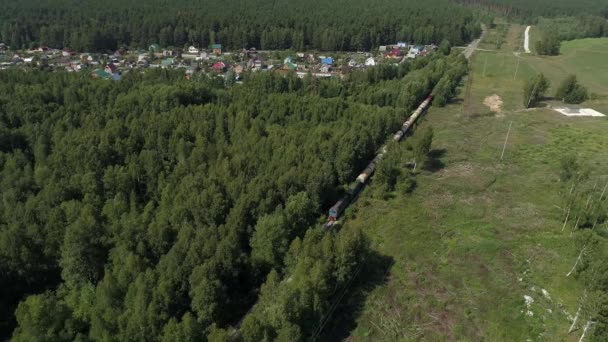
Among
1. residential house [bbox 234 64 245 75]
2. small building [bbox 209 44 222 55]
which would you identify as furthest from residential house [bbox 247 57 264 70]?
small building [bbox 209 44 222 55]

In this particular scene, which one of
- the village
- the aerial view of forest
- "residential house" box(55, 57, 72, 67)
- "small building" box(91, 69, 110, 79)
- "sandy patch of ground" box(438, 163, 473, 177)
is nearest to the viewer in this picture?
the aerial view of forest

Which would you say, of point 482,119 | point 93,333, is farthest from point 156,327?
point 482,119

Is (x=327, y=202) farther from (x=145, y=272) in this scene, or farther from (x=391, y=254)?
(x=145, y=272)

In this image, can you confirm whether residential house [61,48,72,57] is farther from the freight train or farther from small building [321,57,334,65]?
the freight train

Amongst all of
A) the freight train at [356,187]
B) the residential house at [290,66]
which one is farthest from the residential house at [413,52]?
the freight train at [356,187]

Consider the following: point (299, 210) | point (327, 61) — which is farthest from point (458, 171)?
point (327, 61)

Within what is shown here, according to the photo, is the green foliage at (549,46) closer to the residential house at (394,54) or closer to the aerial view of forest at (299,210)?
the residential house at (394,54)

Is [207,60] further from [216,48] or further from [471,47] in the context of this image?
[471,47]
